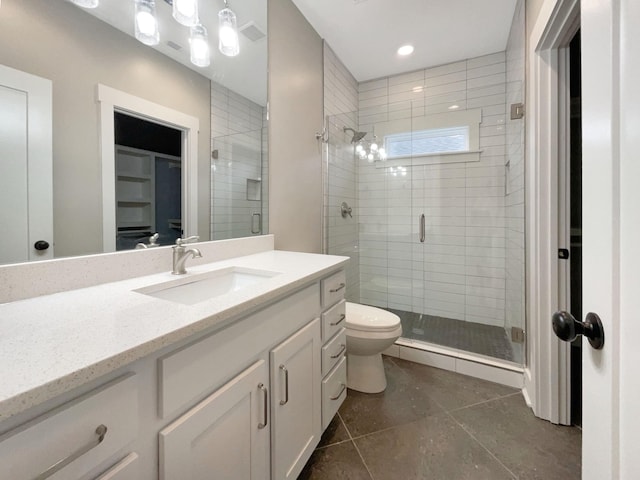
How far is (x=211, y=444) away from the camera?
0.69 m

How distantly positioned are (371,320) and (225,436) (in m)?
1.13

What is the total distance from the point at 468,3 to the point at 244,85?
5.46ft

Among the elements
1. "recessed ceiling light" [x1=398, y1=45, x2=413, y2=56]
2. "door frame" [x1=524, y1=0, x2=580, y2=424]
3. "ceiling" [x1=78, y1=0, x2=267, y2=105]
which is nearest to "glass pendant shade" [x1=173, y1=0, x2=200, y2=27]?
"ceiling" [x1=78, y1=0, x2=267, y2=105]

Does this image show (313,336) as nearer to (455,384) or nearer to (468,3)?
(455,384)

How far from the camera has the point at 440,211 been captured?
2713 millimetres

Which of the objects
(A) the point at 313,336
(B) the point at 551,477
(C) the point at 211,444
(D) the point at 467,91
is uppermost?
(D) the point at 467,91

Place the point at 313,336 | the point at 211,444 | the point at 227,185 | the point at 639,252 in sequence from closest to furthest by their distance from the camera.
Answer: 1. the point at 639,252
2. the point at 211,444
3. the point at 313,336
4. the point at 227,185

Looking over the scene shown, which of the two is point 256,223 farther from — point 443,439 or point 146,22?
point 443,439

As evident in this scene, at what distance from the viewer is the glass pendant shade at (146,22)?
42.3 inches

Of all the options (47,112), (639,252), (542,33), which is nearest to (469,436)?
(639,252)

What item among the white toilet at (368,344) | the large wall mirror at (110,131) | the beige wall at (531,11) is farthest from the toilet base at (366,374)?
the beige wall at (531,11)

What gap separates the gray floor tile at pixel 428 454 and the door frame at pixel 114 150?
52.8 inches

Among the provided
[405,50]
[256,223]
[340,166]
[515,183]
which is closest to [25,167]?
[256,223]

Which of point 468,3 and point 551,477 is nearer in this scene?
point 551,477
